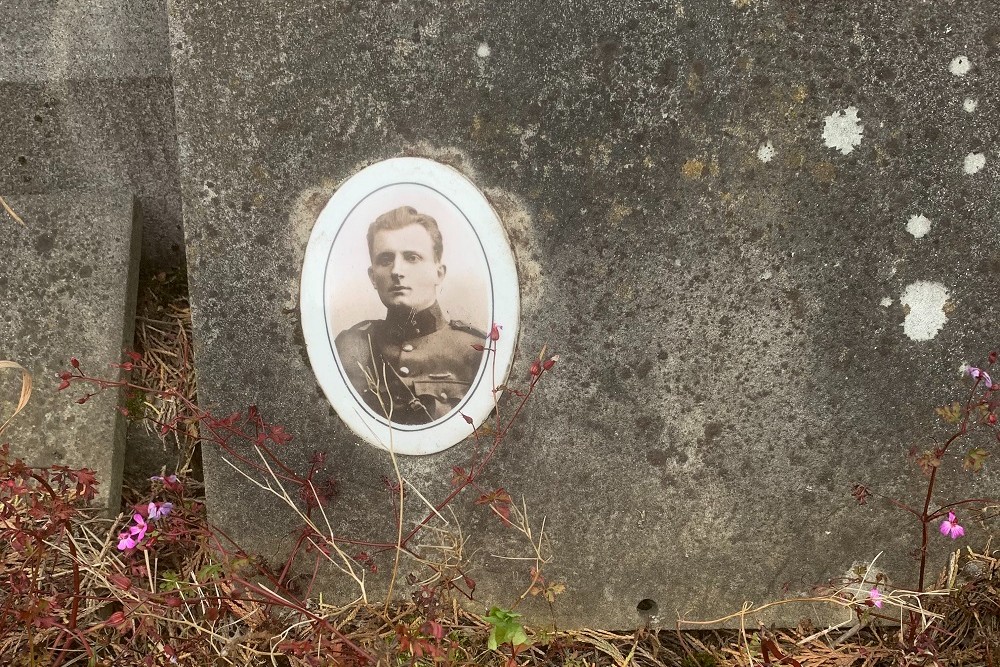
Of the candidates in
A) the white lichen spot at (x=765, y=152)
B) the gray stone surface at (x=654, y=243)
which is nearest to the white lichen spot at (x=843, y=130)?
the gray stone surface at (x=654, y=243)

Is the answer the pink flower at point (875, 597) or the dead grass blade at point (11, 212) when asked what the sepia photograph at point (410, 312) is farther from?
the pink flower at point (875, 597)

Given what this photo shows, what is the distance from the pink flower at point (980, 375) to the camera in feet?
5.18

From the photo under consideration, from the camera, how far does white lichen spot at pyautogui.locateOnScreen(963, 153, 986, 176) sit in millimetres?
1608

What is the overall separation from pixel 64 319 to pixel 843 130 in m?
2.19

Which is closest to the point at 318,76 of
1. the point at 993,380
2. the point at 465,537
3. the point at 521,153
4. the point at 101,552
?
the point at 521,153

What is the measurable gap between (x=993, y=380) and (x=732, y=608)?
3.11ft

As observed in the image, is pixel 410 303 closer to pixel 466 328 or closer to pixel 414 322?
pixel 414 322

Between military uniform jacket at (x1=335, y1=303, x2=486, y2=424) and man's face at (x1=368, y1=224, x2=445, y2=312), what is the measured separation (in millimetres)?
39

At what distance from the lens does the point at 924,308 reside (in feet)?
5.49

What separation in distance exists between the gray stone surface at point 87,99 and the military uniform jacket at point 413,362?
2.70 feet

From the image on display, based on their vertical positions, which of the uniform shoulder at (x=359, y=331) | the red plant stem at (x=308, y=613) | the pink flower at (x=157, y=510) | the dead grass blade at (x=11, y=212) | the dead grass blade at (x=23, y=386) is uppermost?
the dead grass blade at (x=11, y=212)

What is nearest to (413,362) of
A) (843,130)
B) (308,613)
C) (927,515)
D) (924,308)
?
(308,613)

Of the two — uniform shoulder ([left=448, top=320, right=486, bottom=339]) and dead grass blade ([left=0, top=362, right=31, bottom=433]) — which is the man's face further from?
dead grass blade ([left=0, top=362, right=31, bottom=433])

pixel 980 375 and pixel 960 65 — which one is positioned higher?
pixel 960 65
